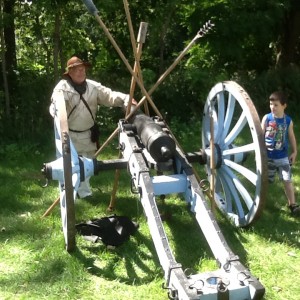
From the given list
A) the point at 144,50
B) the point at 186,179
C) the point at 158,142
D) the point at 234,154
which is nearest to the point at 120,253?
the point at 186,179

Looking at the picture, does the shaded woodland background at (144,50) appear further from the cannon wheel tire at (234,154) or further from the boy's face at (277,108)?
the boy's face at (277,108)

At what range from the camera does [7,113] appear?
25.9ft

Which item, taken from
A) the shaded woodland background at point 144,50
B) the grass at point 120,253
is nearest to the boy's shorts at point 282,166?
the grass at point 120,253

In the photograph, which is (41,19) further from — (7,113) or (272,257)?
(272,257)

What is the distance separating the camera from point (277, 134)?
15.7 ft

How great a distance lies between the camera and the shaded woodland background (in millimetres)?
7934

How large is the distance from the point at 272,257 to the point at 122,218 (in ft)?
4.41

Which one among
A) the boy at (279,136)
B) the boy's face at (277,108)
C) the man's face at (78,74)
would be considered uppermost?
the man's face at (78,74)

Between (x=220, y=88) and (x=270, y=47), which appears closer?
(x=220, y=88)

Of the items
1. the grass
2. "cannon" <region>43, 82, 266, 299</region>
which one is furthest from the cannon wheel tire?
the grass

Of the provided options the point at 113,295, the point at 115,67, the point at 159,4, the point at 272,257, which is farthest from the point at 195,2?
the point at 113,295

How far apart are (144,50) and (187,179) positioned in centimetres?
653

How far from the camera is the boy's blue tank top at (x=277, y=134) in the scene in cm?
478

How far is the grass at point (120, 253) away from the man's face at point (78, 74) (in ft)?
4.28
